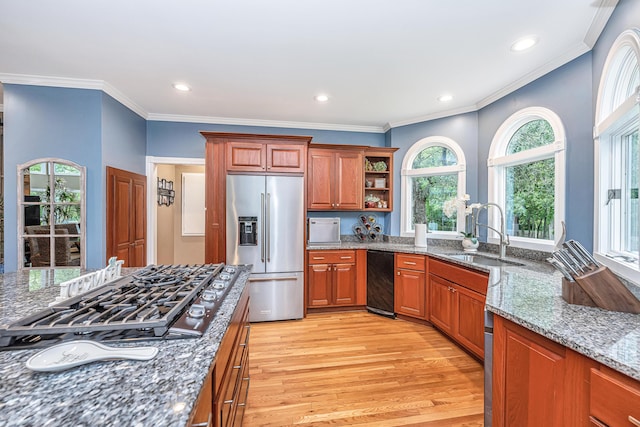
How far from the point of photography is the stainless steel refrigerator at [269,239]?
3.38 meters

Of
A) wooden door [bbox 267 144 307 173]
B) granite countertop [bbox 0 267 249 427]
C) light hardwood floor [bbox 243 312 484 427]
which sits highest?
wooden door [bbox 267 144 307 173]

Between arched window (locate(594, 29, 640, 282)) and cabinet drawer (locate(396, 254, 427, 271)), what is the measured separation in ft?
5.07

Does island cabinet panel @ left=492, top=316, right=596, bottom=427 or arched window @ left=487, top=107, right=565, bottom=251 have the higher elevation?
arched window @ left=487, top=107, right=565, bottom=251

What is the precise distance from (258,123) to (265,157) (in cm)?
93

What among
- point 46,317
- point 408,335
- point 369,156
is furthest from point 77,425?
point 369,156

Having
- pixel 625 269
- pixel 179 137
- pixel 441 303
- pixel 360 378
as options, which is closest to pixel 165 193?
pixel 179 137

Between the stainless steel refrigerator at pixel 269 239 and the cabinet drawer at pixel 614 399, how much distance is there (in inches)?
111

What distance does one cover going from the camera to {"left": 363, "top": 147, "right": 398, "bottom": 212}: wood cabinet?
4.17 m

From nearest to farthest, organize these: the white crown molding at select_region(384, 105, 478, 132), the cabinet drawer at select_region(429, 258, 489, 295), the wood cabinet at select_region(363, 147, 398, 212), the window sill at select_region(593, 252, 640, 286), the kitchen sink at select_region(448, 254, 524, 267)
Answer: the window sill at select_region(593, 252, 640, 286) → the cabinet drawer at select_region(429, 258, 489, 295) → the kitchen sink at select_region(448, 254, 524, 267) → the white crown molding at select_region(384, 105, 478, 132) → the wood cabinet at select_region(363, 147, 398, 212)

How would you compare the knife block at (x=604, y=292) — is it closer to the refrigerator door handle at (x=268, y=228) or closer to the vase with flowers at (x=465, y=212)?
the vase with flowers at (x=465, y=212)

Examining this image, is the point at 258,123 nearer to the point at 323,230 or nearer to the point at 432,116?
the point at 323,230

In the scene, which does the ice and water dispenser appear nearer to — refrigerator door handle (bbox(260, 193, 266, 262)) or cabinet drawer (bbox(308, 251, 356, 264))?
refrigerator door handle (bbox(260, 193, 266, 262))

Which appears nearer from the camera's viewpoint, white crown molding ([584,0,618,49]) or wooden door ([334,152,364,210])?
white crown molding ([584,0,618,49])

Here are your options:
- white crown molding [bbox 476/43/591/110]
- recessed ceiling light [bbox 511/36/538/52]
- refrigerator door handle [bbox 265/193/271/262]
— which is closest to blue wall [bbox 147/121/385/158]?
refrigerator door handle [bbox 265/193/271/262]
